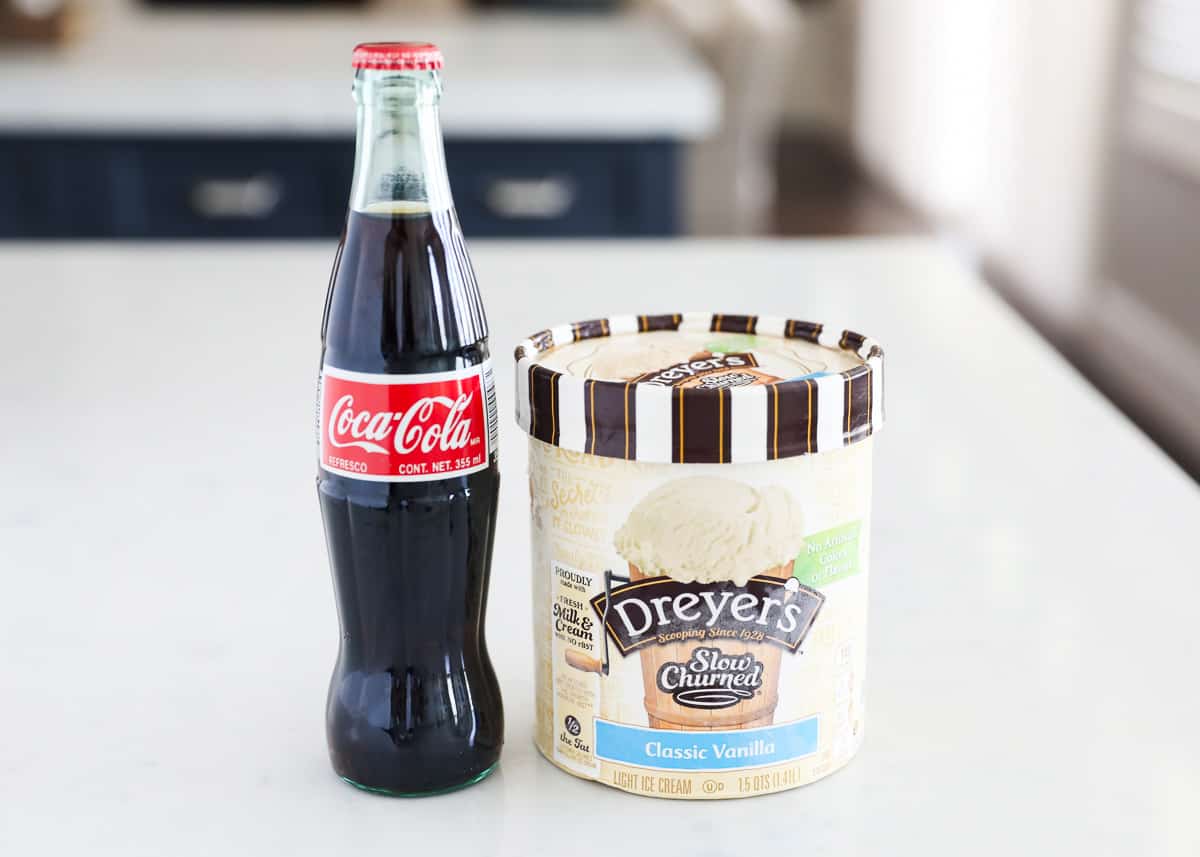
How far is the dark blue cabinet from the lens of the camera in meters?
2.10

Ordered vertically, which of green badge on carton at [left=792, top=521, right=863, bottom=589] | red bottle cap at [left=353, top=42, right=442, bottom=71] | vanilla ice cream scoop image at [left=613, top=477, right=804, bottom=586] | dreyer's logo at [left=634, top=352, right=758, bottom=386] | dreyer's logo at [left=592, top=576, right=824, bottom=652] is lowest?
dreyer's logo at [left=592, top=576, right=824, bottom=652]

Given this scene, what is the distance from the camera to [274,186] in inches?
83.4

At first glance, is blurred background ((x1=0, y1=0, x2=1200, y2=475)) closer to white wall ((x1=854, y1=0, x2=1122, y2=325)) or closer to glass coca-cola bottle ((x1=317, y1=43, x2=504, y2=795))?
white wall ((x1=854, y1=0, x2=1122, y2=325))

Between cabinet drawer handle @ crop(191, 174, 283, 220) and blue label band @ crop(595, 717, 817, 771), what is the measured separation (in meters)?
1.73

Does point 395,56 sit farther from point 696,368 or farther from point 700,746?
point 700,746

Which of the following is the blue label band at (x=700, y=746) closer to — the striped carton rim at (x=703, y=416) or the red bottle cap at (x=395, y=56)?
the striped carton rim at (x=703, y=416)

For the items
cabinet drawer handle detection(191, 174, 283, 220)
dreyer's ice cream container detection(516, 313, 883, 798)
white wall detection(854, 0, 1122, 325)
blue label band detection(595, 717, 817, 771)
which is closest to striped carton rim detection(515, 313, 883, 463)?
dreyer's ice cream container detection(516, 313, 883, 798)

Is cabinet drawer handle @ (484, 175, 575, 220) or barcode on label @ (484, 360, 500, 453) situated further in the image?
cabinet drawer handle @ (484, 175, 575, 220)

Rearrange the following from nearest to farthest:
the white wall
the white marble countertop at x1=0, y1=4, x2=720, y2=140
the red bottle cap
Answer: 1. the red bottle cap
2. the white marble countertop at x1=0, y1=4, x2=720, y2=140
3. the white wall

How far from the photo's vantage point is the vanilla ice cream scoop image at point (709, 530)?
49 cm

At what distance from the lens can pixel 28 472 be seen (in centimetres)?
89

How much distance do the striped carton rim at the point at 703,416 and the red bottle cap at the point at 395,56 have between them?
4.5 inches

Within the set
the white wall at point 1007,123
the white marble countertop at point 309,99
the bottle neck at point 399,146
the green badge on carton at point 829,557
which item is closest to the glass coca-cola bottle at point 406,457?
the bottle neck at point 399,146

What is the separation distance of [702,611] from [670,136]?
1.67 metres
